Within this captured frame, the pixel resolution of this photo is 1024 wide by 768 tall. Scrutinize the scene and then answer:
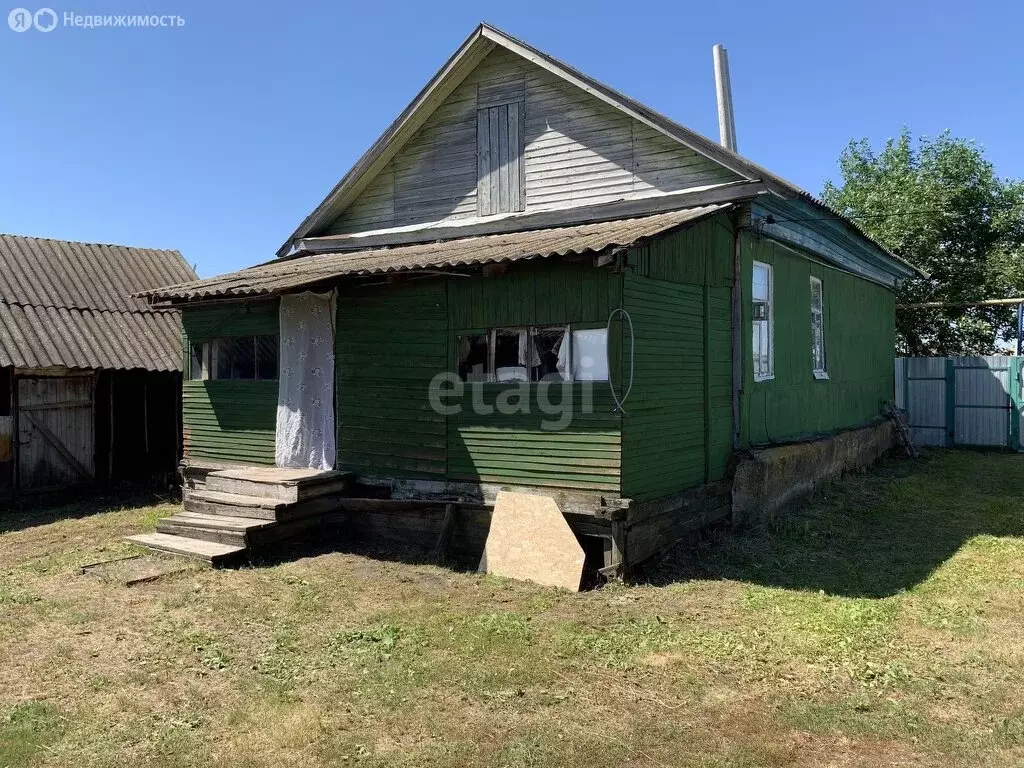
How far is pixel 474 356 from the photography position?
8.76 meters

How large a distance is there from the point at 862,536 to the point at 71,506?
1186 centimetres

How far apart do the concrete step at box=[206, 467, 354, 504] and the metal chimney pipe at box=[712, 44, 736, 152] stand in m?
9.98

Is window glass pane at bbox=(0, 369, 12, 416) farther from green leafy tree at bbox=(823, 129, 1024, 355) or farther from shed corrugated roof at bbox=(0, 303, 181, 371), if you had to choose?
green leafy tree at bbox=(823, 129, 1024, 355)

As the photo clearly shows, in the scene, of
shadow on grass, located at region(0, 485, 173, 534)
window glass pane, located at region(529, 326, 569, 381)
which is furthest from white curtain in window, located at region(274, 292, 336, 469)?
shadow on grass, located at region(0, 485, 173, 534)

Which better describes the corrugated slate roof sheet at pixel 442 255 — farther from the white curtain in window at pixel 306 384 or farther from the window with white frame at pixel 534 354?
the window with white frame at pixel 534 354

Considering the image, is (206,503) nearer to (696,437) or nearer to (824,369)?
(696,437)

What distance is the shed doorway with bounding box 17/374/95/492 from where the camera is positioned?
12.5 metres

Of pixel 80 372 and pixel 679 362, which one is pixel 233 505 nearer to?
pixel 679 362

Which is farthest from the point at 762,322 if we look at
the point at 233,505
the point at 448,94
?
the point at 233,505

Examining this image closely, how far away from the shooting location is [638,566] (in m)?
8.01

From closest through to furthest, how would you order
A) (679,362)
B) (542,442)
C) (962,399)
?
(542,442) → (679,362) → (962,399)

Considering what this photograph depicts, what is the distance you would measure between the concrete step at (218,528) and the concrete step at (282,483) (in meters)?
0.42

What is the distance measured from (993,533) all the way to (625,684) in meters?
6.86

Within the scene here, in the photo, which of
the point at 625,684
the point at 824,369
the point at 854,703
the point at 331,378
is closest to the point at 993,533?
the point at 824,369
